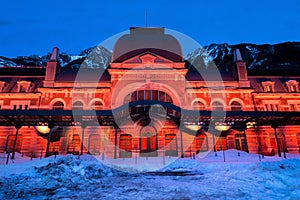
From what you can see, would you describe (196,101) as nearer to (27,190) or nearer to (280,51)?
(27,190)

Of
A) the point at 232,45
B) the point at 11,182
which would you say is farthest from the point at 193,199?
the point at 232,45

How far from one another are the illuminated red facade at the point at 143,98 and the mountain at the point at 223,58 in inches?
2261

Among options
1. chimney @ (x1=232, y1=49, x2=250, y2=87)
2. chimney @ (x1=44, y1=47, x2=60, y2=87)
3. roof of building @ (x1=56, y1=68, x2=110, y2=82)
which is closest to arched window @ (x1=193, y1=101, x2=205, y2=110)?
chimney @ (x1=232, y1=49, x2=250, y2=87)

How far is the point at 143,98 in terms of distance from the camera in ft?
82.3

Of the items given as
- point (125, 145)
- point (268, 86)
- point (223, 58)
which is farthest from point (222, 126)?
point (223, 58)

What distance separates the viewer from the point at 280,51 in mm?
93375

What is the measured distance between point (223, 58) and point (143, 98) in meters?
93.1

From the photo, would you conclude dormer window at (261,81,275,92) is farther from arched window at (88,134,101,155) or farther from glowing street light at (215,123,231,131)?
arched window at (88,134,101,155)

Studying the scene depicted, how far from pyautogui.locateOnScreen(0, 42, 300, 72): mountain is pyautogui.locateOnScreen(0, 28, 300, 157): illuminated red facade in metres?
57.4

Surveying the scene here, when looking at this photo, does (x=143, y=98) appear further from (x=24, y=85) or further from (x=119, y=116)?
(x=24, y=85)

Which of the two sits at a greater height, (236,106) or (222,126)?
(236,106)

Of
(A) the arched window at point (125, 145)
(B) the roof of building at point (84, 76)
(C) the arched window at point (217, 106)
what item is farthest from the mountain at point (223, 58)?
(A) the arched window at point (125, 145)

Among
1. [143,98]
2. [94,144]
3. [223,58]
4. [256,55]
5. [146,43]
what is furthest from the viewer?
[223,58]

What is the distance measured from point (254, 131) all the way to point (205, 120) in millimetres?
9482
